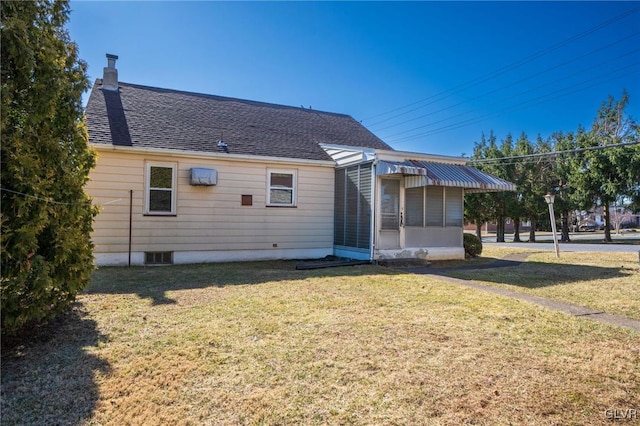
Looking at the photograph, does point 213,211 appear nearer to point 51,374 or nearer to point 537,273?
point 51,374

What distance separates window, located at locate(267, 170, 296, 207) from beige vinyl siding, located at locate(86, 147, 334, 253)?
188 millimetres

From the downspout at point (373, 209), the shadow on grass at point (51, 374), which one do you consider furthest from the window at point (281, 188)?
the shadow on grass at point (51, 374)

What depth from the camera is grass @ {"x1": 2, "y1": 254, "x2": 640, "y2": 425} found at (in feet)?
9.36

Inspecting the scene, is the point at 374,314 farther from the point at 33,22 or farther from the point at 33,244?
the point at 33,22

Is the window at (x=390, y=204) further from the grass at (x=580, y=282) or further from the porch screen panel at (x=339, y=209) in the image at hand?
the grass at (x=580, y=282)

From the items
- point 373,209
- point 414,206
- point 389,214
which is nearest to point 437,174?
point 414,206

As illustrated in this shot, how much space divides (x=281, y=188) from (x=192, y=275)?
4914 mm

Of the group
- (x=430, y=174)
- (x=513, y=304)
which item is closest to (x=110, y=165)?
(x=430, y=174)

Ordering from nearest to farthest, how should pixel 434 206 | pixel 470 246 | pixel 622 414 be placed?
pixel 622 414
pixel 434 206
pixel 470 246

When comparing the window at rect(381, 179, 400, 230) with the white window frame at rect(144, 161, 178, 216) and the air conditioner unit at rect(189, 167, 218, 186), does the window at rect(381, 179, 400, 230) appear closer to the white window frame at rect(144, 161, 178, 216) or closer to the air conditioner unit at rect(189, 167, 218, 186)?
the air conditioner unit at rect(189, 167, 218, 186)

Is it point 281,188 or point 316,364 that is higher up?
point 281,188

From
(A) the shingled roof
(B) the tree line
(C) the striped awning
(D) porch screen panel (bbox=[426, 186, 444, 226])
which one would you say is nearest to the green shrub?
(D) porch screen panel (bbox=[426, 186, 444, 226])

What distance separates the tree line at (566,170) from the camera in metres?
26.0

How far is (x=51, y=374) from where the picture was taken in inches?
135
